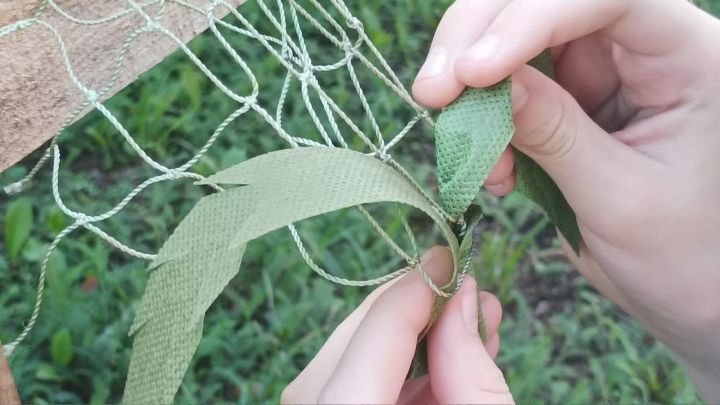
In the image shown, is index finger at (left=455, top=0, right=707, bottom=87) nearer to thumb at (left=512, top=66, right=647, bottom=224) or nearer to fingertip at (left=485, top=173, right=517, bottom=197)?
thumb at (left=512, top=66, right=647, bottom=224)

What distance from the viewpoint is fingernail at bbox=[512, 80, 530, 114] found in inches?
27.9

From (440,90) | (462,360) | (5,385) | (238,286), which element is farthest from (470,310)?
(238,286)

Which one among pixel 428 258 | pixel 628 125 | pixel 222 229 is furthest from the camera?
pixel 628 125

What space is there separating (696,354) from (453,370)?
1.65ft

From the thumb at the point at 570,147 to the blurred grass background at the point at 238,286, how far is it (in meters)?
0.61

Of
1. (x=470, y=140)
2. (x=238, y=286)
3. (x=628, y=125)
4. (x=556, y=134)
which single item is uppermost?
(x=470, y=140)

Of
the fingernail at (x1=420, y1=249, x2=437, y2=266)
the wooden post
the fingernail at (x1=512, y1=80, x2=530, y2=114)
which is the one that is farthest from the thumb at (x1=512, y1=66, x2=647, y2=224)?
the wooden post

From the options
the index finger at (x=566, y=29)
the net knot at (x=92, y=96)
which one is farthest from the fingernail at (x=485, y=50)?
the net knot at (x=92, y=96)

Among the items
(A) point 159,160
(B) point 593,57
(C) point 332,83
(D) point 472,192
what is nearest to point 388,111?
(C) point 332,83

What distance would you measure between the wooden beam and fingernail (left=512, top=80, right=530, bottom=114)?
0.35 m

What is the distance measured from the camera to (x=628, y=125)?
0.88 m

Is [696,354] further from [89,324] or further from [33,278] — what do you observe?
[33,278]

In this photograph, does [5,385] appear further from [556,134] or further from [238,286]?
[238,286]

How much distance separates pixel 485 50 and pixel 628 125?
31 centimetres
